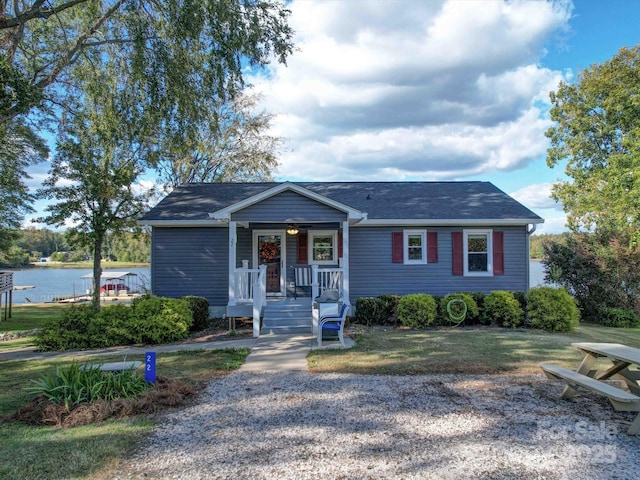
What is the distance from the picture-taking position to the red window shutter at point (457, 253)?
12.4m

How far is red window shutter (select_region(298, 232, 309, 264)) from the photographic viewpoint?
12.4m

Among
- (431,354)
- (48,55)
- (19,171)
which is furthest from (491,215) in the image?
(19,171)

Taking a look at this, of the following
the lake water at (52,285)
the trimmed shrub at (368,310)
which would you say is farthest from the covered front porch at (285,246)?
the lake water at (52,285)

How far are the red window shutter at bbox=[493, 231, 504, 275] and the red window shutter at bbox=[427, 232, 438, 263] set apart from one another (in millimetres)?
1805

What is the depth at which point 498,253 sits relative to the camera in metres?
12.4

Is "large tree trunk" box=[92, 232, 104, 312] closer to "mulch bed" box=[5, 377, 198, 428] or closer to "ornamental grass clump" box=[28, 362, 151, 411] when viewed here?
"ornamental grass clump" box=[28, 362, 151, 411]

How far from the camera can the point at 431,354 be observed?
718 cm

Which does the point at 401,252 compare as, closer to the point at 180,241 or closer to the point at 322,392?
the point at 180,241

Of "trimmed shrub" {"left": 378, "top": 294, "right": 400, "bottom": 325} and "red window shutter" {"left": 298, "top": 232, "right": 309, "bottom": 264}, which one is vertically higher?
"red window shutter" {"left": 298, "top": 232, "right": 309, "bottom": 264}

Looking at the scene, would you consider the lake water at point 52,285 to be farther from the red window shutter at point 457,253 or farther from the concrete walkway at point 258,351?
the red window shutter at point 457,253

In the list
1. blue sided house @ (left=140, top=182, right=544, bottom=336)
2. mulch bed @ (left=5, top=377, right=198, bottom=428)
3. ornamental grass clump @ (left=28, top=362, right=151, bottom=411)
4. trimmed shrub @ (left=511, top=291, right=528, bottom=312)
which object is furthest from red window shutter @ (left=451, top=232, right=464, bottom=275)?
ornamental grass clump @ (left=28, top=362, right=151, bottom=411)

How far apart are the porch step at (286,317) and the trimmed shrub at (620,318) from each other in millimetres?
10149

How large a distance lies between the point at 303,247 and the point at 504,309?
234 inches

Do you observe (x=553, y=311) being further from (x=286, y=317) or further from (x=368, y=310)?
(x=286, y=317)
